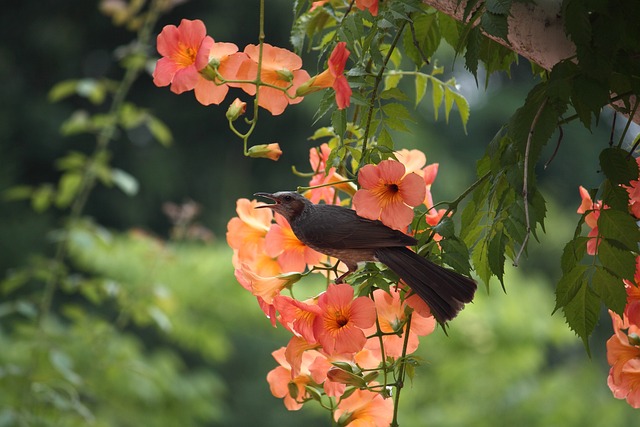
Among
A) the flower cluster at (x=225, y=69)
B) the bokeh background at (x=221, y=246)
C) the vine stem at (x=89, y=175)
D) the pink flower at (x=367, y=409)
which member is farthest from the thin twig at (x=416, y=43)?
the bokeh background at (x=221, y=246)

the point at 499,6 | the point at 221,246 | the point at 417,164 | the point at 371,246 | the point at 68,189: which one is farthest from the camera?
the point at 221,246

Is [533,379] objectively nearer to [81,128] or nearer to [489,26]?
[81,128]

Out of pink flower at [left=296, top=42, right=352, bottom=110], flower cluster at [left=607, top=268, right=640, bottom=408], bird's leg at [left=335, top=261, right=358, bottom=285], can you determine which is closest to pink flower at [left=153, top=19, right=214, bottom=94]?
pink flower at [left=296, top=42, right=352, bottom=110]

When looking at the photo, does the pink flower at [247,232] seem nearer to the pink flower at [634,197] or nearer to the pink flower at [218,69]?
the pink flower at [218,69]

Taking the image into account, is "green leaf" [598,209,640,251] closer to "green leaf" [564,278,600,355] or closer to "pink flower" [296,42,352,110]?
"green leaf" [564,278,600,355]

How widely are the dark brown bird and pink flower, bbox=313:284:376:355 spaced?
0.04m

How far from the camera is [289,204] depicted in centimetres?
88

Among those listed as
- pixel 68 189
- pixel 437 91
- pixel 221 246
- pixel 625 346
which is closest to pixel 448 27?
pixel 437 91

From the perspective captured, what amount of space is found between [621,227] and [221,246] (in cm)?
486

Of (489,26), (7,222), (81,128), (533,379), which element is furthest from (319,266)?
(7,222)

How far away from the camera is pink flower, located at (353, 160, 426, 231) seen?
75 cm

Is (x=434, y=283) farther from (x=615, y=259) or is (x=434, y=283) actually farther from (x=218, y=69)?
(x=218, y=69)

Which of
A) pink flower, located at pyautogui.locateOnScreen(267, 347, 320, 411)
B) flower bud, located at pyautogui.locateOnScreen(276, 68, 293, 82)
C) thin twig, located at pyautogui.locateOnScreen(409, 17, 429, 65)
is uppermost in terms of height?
thin twig, located at pyautogui.locateOnScreen(409, 17, 429, 65)

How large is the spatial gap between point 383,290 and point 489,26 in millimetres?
238
